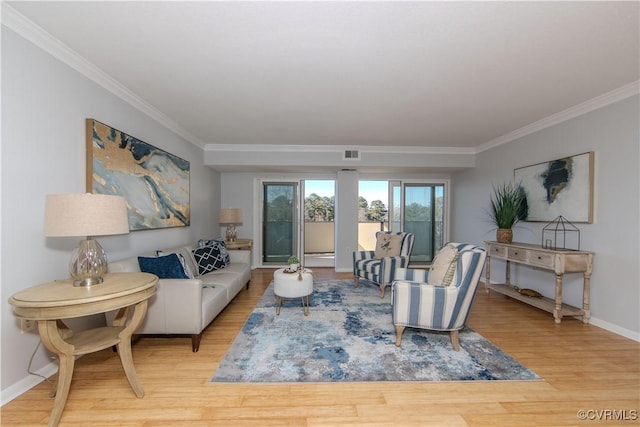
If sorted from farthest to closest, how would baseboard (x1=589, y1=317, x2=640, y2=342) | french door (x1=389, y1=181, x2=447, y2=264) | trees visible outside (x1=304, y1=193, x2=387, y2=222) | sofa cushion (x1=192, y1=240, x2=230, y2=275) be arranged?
trees visible outside (x1=304, y1=193, x2=387, y2=222) → french door (x1=389, y1=181, x2=447, y2=264) → sofa cushion (x1=192, y1=240, x2=230, y2=275) → baseboard (x1=589, y1=317, x2=640, y2=342)

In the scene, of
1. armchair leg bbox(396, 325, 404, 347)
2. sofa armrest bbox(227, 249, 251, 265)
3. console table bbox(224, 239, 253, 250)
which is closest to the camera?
armchair leg bbox(396, 325, 404, 347)

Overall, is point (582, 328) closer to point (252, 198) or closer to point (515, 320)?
point (515, 320)

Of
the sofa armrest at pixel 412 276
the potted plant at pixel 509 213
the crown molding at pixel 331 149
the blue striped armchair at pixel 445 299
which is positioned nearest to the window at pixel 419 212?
the crown molding at pixel 331 149

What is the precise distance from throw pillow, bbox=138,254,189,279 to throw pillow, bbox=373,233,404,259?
10.0ft

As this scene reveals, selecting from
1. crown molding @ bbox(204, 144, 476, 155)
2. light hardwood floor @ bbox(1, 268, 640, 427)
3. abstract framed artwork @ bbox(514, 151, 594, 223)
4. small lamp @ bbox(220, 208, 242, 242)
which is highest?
crown molding @ bbox(204, 144, 476, 155)

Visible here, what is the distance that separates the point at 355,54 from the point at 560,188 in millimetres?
3171

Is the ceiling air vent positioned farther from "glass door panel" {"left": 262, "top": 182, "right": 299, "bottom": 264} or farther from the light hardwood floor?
the light hardwood floor

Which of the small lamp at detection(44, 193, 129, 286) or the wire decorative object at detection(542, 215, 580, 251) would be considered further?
the wire decorative object at detection(542, 215, 580, 251)

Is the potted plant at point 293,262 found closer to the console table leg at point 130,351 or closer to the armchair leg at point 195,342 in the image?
the armchair leg at point 195,342

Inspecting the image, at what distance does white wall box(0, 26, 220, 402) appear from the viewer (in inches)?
64.9

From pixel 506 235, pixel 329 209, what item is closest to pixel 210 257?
pixel 329 209

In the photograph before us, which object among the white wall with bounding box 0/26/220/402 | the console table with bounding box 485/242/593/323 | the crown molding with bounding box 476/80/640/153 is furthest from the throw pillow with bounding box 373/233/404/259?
the white wall with bounding box 0/26/220/402

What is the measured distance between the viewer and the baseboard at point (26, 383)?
1652 millimetres

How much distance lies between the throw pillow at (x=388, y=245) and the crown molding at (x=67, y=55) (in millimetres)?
3782
